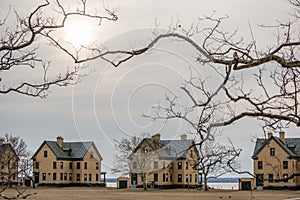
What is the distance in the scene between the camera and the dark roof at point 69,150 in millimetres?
88650

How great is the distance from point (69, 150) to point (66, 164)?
294 centimetres

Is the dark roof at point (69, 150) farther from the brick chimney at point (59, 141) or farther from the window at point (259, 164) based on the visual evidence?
the window at point (259, 164)

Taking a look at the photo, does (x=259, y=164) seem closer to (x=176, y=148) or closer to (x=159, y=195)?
(x=159, y=195)

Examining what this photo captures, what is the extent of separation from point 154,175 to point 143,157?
1171 centimetres

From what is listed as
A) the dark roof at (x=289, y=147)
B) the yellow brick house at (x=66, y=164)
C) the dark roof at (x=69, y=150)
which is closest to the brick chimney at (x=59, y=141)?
the yellow brick house at (x=66, y=164)

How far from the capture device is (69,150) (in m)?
91.5

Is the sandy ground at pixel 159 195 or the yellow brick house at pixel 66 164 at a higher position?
the yellow brick house at pixel 66 164

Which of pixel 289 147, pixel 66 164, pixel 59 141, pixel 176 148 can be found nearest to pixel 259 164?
pixel 289 147

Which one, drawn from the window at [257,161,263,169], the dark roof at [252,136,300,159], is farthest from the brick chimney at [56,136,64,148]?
the window at [257,161,263,169]

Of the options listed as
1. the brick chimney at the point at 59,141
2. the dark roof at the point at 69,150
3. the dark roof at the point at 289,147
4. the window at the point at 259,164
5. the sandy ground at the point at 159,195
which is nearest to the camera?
the sandy ground at the point at 159,195

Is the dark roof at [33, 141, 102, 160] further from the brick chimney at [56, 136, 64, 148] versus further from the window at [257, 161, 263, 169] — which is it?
the window at [257, 161, 263, 169]

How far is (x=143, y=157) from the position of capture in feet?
233

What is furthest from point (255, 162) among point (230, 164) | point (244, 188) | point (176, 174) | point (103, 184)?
point (230, 164)

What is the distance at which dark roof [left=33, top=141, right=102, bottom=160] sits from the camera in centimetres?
8865
